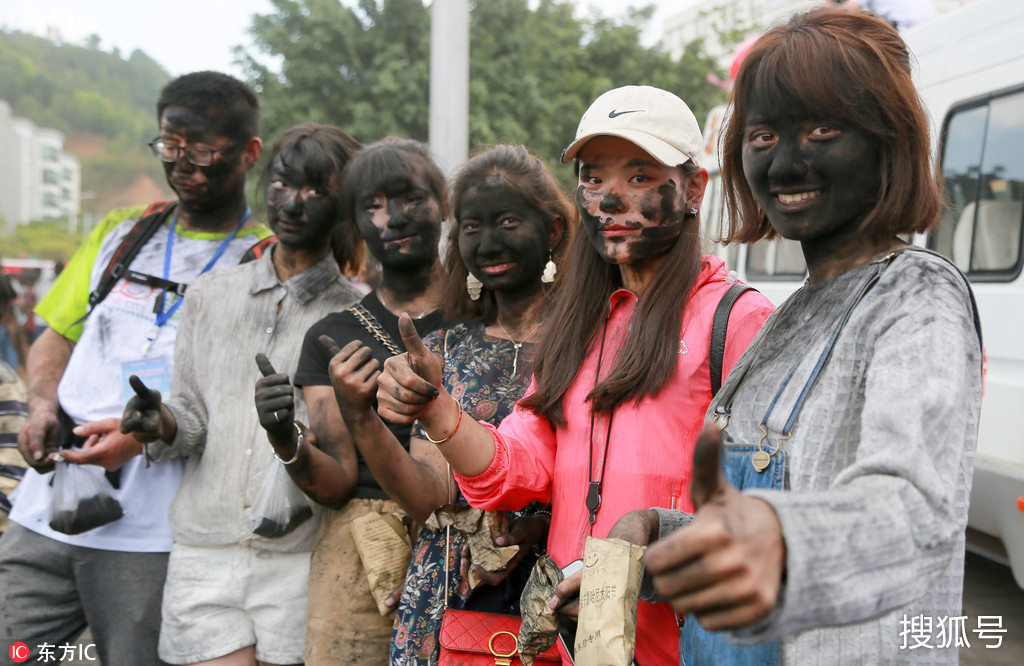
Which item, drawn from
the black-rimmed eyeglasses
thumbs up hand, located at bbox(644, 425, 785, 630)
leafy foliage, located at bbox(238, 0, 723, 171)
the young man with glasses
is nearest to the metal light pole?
the young man with glasses

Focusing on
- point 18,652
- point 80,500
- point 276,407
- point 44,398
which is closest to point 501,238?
point 276,407

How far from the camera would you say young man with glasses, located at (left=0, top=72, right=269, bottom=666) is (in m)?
2.80

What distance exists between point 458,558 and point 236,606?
91 cm

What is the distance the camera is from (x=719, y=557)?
0.82 metres

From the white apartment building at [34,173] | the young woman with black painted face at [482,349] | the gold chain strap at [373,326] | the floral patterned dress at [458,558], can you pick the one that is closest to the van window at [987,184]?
the young woman with black painted face at [482,349]

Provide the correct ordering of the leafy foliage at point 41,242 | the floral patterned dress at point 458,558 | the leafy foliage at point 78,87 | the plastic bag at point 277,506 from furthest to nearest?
the leafy foliage at point 78,87 → the leafy foliage at point 41,242 → the plastic bag at point 277,506 → the floral patterned dress at point 458,558

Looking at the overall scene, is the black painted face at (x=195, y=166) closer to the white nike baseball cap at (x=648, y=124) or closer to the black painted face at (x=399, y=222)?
the black painted face at (x=399, y=222)

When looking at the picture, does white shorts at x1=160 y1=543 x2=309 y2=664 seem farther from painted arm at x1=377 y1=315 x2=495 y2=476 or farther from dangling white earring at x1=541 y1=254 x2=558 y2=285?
dangling white earring at x1=541 y1=254 x2=558 y2=285

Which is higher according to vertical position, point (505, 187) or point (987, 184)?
point (987, 184)

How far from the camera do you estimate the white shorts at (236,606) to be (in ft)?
8.43

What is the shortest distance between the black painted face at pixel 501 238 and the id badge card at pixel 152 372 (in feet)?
4.26

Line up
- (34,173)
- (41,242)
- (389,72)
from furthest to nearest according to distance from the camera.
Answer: (34,173), (41,242), (389,72)

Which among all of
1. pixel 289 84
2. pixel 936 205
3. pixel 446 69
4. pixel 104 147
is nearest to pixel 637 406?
pixel 936 205

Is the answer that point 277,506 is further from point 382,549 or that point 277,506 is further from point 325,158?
point 325,158
